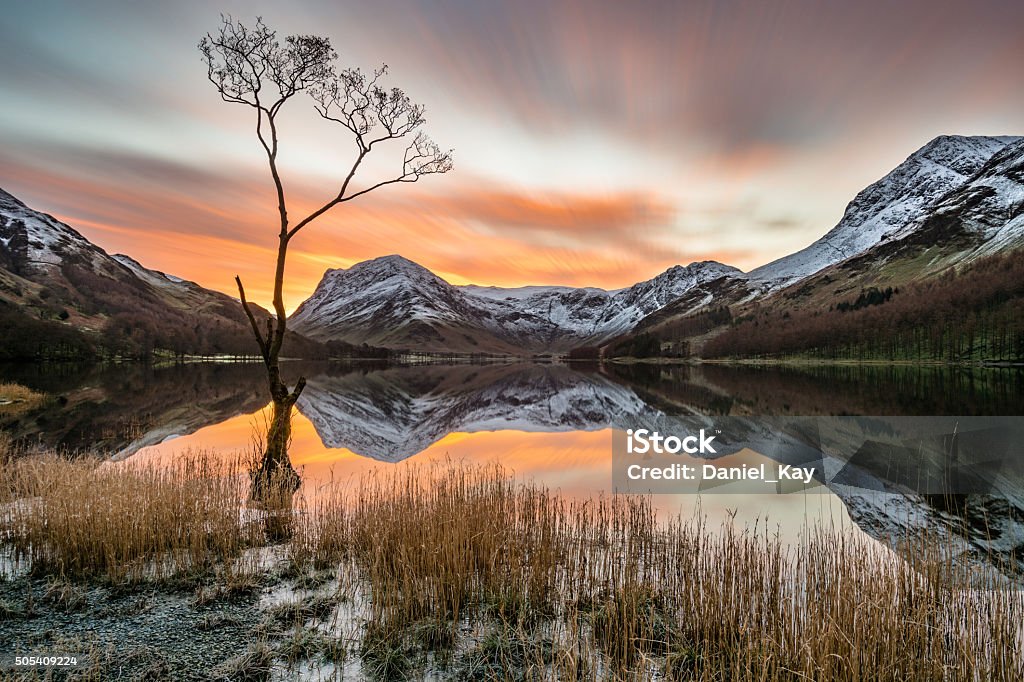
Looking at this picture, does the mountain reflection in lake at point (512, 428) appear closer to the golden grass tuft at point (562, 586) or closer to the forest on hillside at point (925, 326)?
the golden grass tuft at point (562, 586)

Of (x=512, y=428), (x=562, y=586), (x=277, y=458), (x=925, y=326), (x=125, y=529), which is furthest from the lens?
(x=925, y=326)

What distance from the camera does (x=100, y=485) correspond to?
9.34 m

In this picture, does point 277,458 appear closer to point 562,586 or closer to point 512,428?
point 562,586

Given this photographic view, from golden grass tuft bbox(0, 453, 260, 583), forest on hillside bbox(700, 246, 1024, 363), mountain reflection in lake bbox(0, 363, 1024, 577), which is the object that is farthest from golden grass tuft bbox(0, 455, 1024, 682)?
forest on hillside bbox(700, 246, 1024, 363)

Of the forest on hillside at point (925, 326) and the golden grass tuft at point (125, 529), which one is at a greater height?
the forest on hillside at point (925, 326)

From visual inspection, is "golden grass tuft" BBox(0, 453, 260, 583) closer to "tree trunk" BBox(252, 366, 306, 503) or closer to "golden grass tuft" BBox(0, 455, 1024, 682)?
"golden grass tuft" BBox(0, 455, 1024, 682)

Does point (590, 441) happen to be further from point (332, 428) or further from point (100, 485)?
point (100, 485)

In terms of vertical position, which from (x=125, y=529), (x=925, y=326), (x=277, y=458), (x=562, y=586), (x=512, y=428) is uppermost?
(x=925, y=326)

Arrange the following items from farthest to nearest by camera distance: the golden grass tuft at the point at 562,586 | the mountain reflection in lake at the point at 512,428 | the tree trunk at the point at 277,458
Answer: the mountain reflection in lake at the point at 512,428 → the tree trunk at the point at 277,458 → the golden grass tuft at the point at 562,586

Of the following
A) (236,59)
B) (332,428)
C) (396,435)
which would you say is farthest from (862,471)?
(332,428)

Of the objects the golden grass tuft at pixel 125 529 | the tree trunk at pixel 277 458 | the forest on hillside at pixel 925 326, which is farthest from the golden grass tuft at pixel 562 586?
the forest on hillside at pixel 925 326

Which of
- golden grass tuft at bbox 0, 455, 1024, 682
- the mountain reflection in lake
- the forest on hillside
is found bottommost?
the mountain reflection in lake

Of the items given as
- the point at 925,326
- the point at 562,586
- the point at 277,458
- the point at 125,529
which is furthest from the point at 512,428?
the point at 925,326

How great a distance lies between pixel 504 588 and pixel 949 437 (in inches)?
1079
